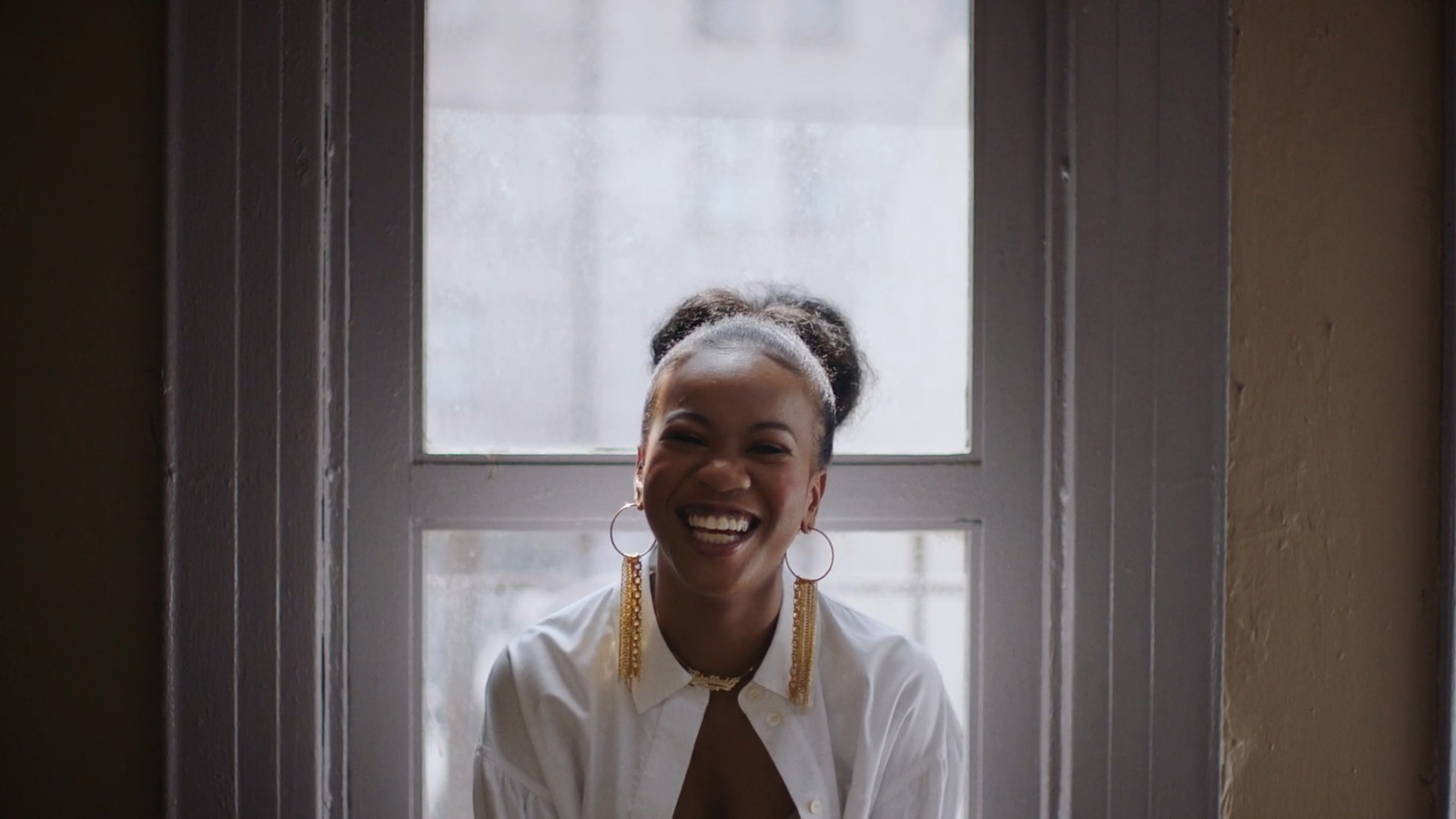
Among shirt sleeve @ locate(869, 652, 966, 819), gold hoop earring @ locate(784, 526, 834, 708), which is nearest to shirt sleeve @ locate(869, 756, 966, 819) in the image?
shirt sleeve @ locate(869, 652, 966, 819)

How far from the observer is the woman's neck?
48.1 inches

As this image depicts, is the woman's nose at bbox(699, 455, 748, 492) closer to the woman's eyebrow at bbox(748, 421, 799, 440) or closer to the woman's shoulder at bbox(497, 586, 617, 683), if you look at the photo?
the woman's eyebrow at bbox(748, 421, 799, 440)

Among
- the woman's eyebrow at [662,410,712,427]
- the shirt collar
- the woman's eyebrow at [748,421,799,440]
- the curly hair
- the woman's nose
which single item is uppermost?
the curly hair

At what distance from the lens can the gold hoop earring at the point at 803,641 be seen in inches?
48.2

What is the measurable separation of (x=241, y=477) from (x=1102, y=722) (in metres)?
1.20

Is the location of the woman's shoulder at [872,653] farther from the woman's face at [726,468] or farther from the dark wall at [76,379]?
the dark wall at [76,379]

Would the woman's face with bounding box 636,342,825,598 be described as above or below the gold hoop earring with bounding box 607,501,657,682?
above

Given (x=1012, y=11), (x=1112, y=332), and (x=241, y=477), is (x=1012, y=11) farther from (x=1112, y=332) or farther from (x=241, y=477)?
(x=241, y=477)

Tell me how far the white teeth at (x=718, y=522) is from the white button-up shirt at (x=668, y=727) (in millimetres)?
171

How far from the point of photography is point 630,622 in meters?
1.22

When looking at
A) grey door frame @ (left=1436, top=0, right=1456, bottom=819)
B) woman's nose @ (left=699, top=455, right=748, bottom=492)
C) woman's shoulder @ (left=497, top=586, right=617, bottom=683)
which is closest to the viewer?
woman's nose @ (left=699, top=455, right=748, bottom=492)

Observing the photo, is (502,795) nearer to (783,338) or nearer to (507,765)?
(507,765)

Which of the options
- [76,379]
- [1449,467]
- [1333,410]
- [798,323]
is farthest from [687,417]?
[1449,467]

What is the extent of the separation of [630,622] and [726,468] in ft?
0.83
